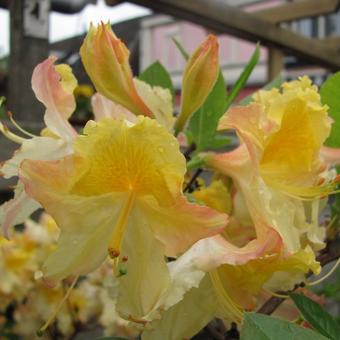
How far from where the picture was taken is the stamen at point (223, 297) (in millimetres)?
412

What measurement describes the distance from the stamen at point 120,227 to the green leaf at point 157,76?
0.92ft

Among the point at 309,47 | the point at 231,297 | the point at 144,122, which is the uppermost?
the point at 144,122

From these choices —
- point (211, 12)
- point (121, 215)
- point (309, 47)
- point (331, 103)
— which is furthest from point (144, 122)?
point (309, 47)

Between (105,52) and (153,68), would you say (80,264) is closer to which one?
(105,52)

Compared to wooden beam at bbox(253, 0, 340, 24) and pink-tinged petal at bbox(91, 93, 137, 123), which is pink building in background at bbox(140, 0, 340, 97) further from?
pink-tinged petal at bbox(91, 93, 137, 123)

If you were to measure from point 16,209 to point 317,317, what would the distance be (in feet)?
0.73

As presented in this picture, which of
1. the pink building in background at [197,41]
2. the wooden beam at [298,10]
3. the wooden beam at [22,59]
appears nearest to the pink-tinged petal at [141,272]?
the wooden beam at [22,59]

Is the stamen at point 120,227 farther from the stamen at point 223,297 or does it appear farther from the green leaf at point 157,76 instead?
the green leaf at point 157,76

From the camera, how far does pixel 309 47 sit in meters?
2.05

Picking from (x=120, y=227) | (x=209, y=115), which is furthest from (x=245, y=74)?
(x=120, y=227)

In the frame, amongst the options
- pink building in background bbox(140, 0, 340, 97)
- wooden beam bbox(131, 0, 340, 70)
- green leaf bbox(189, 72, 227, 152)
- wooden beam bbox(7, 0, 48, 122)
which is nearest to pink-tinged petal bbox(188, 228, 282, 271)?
green leaf bbox(189, 72, 227, 152)

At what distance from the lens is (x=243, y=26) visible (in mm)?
1881

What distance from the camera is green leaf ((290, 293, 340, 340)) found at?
0.43 meters

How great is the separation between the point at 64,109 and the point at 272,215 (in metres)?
0.17
